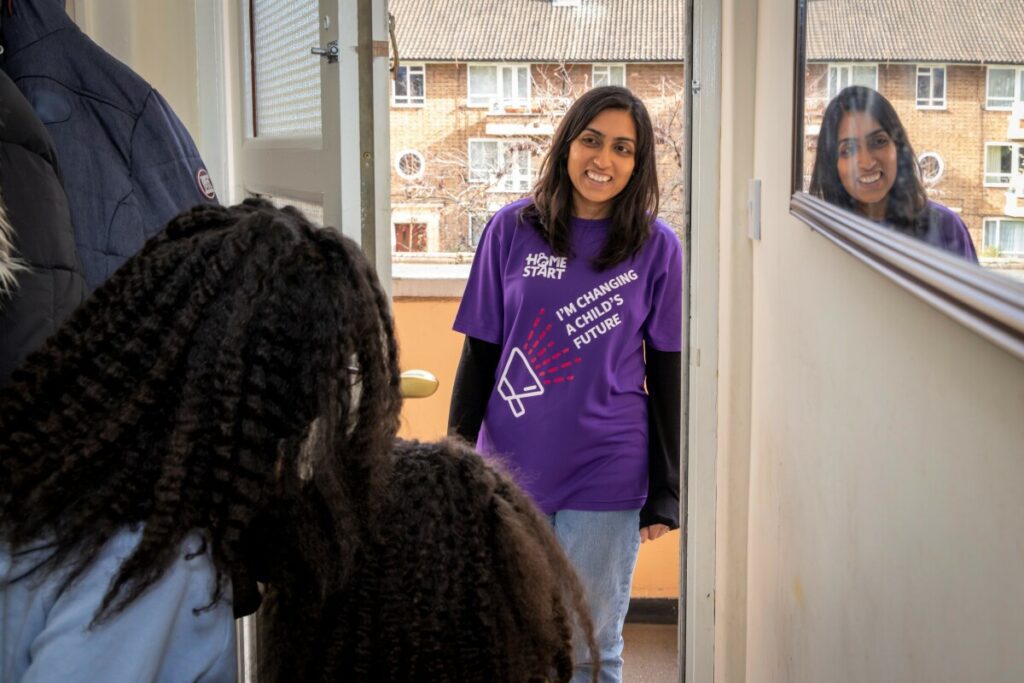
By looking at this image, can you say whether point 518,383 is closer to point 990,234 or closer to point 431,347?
point 990,234

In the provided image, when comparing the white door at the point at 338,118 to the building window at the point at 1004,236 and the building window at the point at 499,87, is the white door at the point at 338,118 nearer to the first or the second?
the building window at the point at 1004,236

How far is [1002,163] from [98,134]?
118 cm

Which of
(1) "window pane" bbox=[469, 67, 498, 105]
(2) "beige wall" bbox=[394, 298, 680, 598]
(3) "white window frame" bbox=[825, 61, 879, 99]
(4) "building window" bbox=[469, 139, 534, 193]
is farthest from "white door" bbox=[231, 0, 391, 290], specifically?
(1) "window pane" bbox=[469, 67, 498, 105]

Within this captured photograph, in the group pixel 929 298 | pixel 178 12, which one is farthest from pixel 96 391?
pixel 178 12

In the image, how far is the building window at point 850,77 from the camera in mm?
1007

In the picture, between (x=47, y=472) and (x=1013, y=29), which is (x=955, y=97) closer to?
(x=1013, y=29)

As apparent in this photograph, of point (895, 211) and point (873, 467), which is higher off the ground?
point (895, 211)

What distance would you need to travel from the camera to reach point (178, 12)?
2.39 m

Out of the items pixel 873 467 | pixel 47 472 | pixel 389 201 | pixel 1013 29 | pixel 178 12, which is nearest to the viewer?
pixel 1013 29

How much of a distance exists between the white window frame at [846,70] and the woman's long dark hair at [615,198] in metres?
0.94

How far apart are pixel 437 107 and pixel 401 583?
7.54m

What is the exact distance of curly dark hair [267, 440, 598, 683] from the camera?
2.97 ft

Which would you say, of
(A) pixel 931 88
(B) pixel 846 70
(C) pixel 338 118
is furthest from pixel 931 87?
(C) pixel 338 118

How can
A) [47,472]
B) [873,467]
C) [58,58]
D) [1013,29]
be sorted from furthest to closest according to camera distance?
[58,58], [873,467], [47,472], [1013,29]
